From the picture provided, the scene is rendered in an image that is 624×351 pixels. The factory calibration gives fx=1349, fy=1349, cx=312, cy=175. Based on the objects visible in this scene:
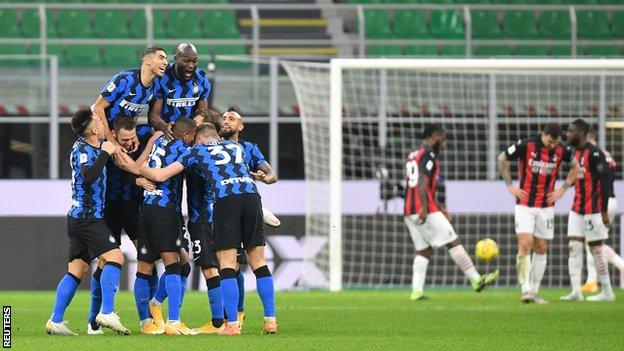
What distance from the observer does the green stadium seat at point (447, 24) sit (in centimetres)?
2158

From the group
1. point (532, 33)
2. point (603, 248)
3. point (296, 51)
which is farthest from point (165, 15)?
point (603, 248)

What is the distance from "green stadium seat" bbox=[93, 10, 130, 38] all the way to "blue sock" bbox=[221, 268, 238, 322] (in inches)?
493

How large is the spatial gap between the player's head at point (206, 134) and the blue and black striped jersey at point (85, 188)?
0.69 metres

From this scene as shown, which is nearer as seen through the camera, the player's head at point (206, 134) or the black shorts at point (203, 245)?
the player's head at point (206, 134)

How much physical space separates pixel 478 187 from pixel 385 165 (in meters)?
1.31

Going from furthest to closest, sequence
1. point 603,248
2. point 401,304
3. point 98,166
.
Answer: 1. point 603,248
2. point 401,304
3. point 98,166

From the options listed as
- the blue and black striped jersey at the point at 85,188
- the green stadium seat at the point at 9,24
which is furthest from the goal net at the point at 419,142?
the blue and black striped jersey at the point at 85,188

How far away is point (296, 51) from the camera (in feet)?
68.3

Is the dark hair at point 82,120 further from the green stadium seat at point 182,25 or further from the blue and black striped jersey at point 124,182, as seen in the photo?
the green stadium seat at point 182,25

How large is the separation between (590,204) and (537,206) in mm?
1250

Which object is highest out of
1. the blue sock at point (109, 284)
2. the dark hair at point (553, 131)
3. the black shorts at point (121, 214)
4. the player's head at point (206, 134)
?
the dark hair at point (553, 131)

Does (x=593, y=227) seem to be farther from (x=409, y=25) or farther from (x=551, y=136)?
(x=409, y=25)

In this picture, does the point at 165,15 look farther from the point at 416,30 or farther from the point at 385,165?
the point at 385,165

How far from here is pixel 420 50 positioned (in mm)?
21016
